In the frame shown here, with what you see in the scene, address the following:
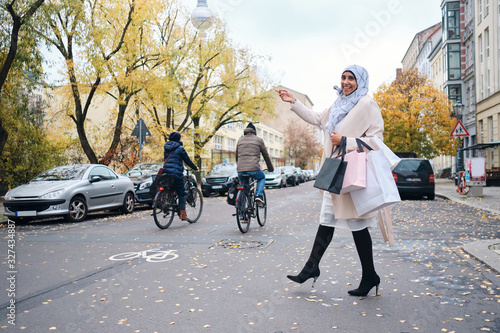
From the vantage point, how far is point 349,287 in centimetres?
481

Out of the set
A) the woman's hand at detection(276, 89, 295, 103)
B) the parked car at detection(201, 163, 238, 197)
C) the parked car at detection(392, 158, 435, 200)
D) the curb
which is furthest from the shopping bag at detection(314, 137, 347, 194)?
the parked car at detection(201, 163, 238, 197)

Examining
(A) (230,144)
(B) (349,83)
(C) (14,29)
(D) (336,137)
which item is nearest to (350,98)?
(B) (349,83)

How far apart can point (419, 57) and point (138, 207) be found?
6217 cm

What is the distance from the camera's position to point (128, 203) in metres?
14.0

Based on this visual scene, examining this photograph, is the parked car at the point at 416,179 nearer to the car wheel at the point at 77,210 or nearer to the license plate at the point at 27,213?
the car wheel at the point at 77,210

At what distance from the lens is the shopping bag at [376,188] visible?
13.5ft

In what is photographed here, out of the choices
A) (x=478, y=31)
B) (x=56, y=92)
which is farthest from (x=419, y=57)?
(x=56, y=92)

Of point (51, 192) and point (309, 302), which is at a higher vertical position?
point (51, 192)

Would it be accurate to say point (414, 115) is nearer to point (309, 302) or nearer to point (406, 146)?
point (406, 146)

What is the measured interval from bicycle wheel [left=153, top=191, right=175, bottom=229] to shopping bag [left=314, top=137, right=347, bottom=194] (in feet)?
19.0

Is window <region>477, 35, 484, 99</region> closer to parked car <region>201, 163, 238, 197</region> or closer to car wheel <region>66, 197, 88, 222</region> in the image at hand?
parked car <region>201, 163, 238, 197</region>

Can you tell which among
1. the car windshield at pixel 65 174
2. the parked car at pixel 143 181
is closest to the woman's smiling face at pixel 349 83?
the car windshield at pixel 65 174

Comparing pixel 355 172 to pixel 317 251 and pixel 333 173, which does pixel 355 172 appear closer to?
pixel 333 173

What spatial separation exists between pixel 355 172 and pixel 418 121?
34324mm
